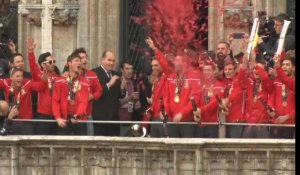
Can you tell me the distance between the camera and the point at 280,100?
92.4 feet

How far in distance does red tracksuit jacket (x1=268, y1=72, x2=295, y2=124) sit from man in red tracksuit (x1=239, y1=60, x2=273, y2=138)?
91 millimetres

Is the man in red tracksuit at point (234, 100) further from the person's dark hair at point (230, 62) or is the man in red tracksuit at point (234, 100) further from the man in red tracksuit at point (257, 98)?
the person's dark hair at point (230, 62)

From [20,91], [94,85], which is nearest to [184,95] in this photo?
[94,85]

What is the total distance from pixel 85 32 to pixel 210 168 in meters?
7.22

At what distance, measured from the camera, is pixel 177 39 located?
99.9 ft

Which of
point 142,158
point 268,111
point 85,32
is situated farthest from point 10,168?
point 85,32

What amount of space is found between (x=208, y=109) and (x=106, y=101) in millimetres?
2187

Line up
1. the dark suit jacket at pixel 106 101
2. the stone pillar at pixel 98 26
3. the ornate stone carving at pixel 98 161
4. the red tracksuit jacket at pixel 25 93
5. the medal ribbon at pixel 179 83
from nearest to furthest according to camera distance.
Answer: the ornate stone carving at pixel 98 161 → the medal ribbon at pixel 179 83 → the red tracksuit jacket at pixel 25 93 → the dark suit jacket at pixel 106 101 → the stone pillar at pixel 98 26

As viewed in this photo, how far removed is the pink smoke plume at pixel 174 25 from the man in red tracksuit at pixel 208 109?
1.69m

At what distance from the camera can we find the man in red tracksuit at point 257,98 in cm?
2795

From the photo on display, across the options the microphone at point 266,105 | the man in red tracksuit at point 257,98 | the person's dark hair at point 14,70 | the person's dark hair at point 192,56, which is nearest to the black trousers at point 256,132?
the man in red tracksuit at point 257,98

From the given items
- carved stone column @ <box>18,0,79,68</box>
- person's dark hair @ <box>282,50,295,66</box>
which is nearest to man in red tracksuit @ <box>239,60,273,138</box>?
person's dark hair @ <box>282,50,295,66</box>

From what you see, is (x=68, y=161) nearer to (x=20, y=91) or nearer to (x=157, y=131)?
(x=157, y=131)

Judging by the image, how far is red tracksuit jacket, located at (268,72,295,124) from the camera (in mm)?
27953
